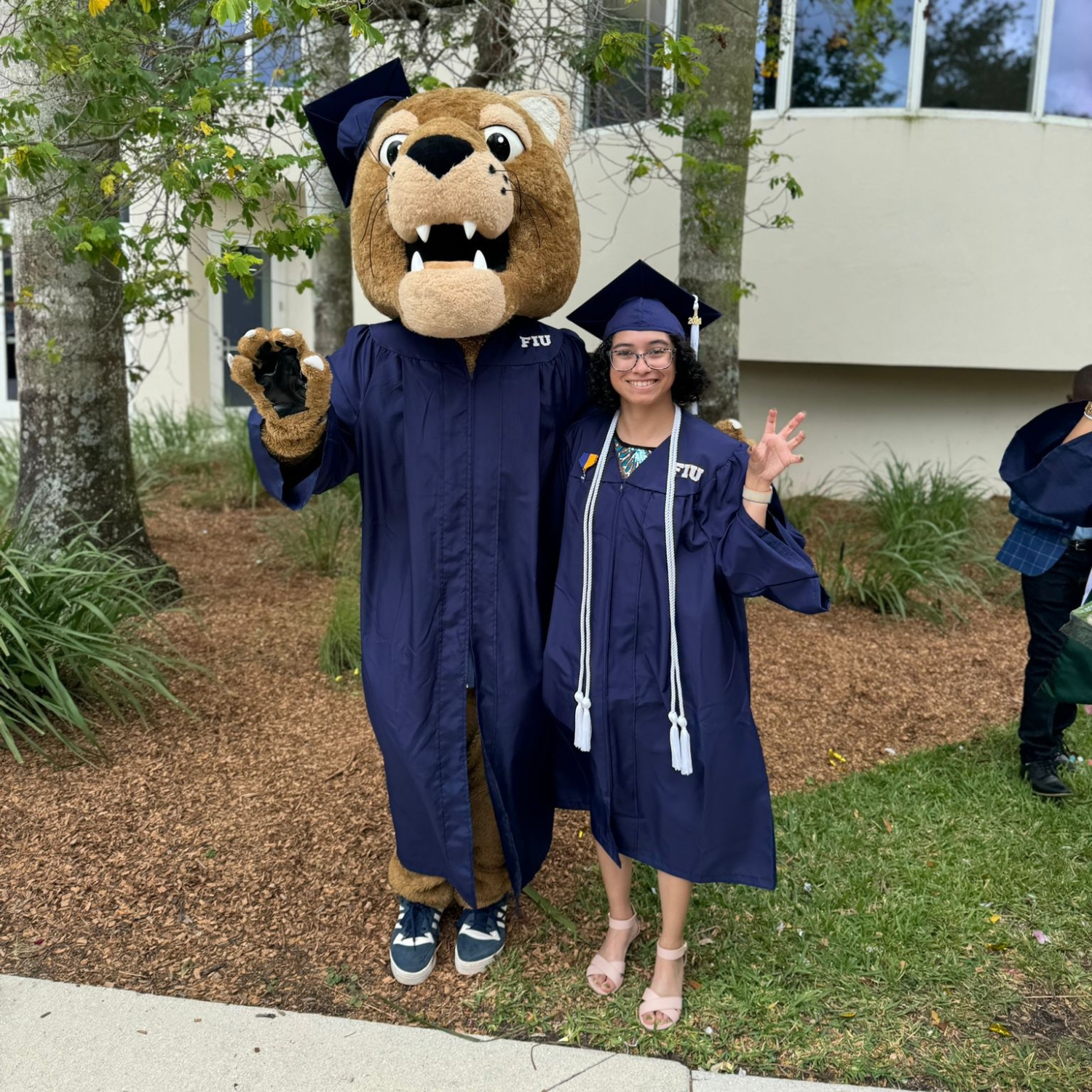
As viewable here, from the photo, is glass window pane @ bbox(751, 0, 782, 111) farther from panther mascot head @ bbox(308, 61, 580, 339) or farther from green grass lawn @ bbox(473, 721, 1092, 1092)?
green grass lawn @ bbox(473, 721, 1092, 1092)

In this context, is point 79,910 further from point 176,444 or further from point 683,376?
point 176,444

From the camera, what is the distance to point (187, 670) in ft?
14.8

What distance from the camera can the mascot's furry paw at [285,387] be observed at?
2.22m

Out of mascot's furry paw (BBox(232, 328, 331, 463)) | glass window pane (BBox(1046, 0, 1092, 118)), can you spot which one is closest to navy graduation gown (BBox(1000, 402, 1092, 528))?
mascot's furry paw (BBox(232, 328, 331, 463))

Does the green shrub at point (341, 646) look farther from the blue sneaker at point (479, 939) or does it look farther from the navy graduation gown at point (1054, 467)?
the navy graduation gown at point (1054, 467)

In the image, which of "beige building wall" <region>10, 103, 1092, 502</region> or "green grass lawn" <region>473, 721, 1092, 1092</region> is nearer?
"green grass lawn" <region>473, 721, 1092, 1092</region>

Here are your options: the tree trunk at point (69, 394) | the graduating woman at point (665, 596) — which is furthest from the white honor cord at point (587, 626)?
the tree trunk at point (69, 394)

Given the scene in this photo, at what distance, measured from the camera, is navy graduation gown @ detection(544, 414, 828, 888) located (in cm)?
226

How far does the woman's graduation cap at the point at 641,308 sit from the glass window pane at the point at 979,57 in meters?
5.82

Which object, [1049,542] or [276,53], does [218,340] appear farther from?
[1049,542]

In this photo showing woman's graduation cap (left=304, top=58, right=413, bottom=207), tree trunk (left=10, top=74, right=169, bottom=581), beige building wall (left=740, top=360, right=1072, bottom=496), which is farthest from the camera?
beige building wall (left=740, top=360, right=1072, bottom=496)

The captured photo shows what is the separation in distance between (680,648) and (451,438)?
74 centimetres

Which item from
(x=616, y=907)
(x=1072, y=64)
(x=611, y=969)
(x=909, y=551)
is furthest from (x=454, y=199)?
(x=1072, y=64)

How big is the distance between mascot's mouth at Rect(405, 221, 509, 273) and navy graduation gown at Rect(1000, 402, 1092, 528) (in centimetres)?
208
